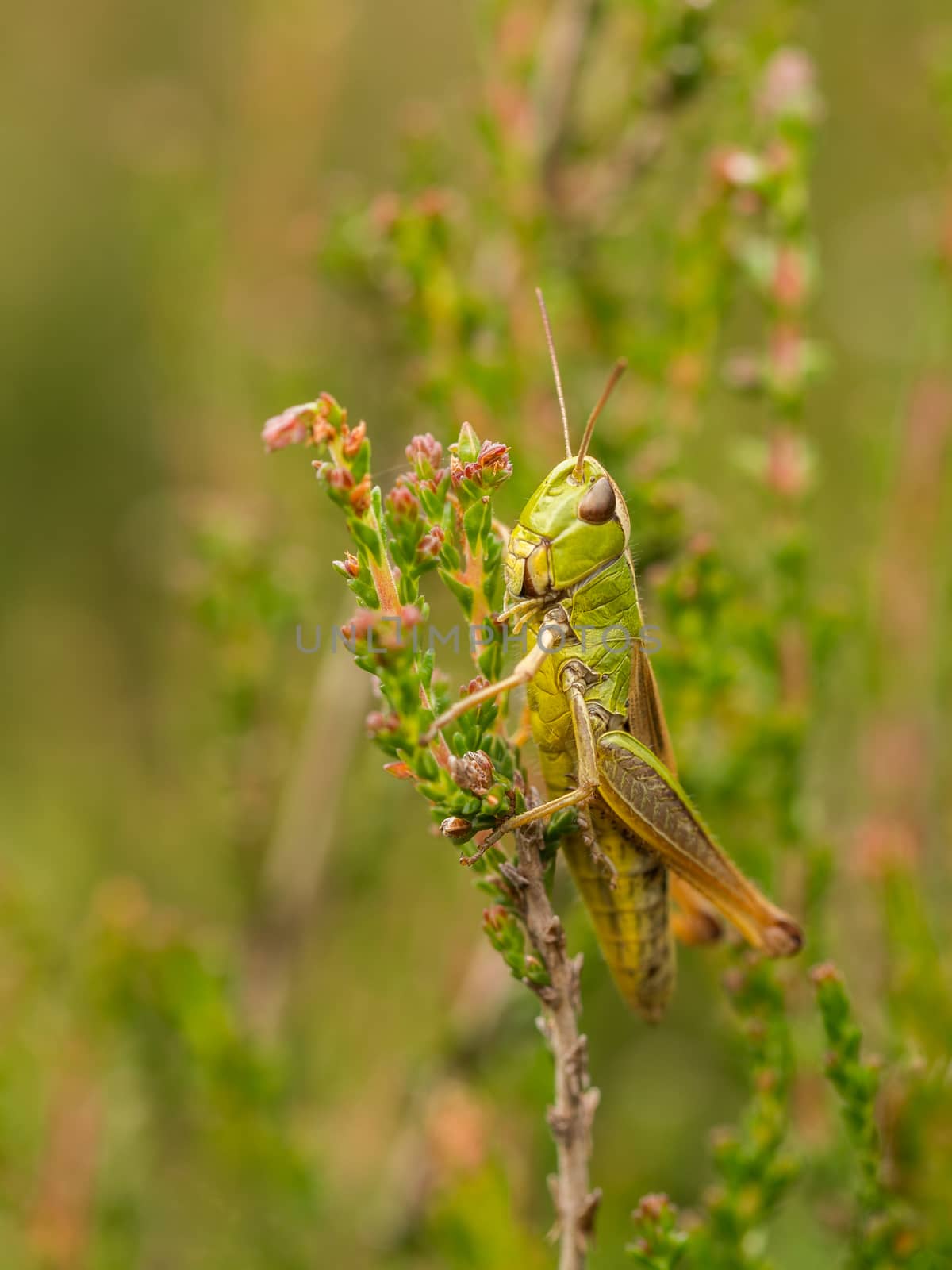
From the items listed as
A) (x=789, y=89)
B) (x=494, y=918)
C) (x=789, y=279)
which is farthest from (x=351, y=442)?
(x=789, y=89)

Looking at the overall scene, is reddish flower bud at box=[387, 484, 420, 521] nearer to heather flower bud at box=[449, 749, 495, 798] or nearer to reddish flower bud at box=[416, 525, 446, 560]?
reddish flower bud at box=[416, 525, 446, 560]

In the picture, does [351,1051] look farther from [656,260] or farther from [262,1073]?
[656,260]

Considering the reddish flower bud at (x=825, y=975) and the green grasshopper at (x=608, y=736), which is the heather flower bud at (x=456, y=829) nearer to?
the green grasshopper at (x=608, y=736)

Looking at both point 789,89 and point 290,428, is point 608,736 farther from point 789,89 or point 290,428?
point 789,89

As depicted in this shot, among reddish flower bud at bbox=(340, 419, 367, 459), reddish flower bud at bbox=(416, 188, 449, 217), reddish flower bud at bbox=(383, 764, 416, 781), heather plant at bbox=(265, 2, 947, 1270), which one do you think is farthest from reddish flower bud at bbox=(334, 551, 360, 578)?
reddish flower bud at bbox=(416, 188, 449, 217)

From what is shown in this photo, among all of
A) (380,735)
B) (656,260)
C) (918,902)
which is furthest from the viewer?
(656,260)

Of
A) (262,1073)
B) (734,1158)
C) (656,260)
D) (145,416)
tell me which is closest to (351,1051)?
(262,1073)
